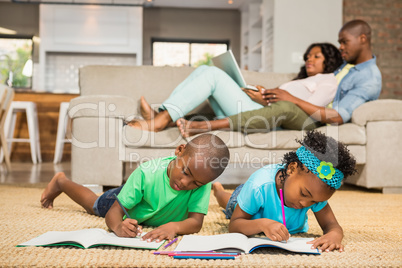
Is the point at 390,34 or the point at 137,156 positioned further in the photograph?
the point at 390,34

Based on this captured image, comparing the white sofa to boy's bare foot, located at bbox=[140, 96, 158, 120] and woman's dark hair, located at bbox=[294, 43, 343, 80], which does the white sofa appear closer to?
boy's bare foot, located at bbox=[140, 96, 158, 120]

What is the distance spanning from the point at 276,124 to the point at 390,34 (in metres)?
3.79

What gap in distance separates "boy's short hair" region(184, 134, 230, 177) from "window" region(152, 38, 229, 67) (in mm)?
6653

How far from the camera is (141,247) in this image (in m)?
1.12

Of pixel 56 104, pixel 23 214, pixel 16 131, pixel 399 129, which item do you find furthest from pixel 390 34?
pixel 23 214

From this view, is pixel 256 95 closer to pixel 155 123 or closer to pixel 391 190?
pixel 155 123

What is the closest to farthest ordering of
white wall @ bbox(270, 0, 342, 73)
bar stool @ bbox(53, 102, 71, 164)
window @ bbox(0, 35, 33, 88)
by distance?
bar stool @ bbox(53, 102, 71, 164) < white wall @ bbox(270, 0, 342, 73) < window @ bbox(0, 35, 33, 88)

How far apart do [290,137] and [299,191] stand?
1.38 m

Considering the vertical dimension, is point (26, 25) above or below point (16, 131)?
above

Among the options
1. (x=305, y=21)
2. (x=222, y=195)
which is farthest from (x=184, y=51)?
(x=222, y=195)

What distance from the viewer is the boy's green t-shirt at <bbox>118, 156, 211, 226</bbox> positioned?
4.54 feet

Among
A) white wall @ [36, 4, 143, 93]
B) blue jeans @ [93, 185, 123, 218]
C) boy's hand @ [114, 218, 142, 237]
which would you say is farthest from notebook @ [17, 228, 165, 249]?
white wall @ [36, 4, 143, 93]

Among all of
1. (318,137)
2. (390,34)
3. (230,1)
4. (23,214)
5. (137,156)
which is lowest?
(23,214)

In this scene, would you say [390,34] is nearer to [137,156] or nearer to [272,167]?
[137,156]
